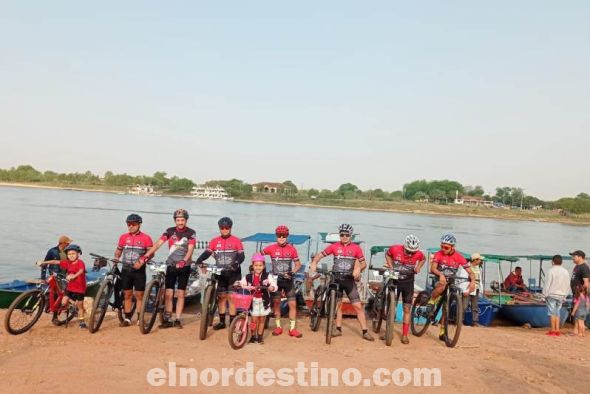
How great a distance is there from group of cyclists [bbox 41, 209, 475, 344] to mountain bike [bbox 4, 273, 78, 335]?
2.09ft

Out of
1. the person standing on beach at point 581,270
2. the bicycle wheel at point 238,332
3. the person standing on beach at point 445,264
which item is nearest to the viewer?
the bicycle wheel at point 238,332

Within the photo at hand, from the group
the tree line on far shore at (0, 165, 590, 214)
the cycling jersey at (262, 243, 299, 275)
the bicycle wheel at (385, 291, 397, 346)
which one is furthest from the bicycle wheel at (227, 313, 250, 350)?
the tree line on far shore at (0, 165, 590, 214)

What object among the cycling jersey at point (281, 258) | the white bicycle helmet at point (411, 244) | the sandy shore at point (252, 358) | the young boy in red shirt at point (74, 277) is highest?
the white bicycle helmet at point (411, 244)

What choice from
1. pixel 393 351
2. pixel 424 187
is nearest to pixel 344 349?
pixel 393 351

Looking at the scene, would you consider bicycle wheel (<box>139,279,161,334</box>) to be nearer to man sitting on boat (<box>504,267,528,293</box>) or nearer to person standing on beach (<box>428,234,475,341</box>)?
person standing on beach (<box>428,234,475,341</box>)

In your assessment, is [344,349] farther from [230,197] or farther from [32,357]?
[230,197]

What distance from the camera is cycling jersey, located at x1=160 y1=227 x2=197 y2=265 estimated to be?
810cm

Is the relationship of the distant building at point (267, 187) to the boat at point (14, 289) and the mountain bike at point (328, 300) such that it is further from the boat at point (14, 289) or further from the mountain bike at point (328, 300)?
the mountain bike at point (328, 300)

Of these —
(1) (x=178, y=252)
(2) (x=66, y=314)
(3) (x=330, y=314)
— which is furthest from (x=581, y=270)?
(2) (x=66, y=314)

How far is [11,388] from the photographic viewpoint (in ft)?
17.2

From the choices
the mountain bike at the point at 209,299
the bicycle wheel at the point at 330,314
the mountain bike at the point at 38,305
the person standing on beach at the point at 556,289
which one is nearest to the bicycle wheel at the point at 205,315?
the mountain bike at the point at 209,299

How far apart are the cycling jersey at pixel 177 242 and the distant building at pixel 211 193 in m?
153

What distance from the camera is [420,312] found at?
29.8ft

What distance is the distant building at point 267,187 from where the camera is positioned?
584 feet
